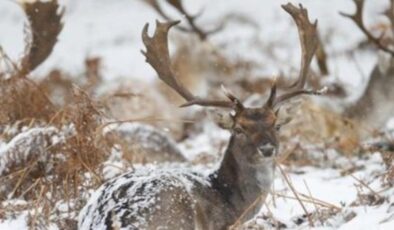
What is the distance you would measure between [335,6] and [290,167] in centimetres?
1626

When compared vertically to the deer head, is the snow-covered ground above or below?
below

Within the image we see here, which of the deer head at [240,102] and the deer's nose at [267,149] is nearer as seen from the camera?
the deer's nose at [267,149]

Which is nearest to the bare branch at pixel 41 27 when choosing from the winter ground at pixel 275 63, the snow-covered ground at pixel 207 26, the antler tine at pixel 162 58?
the winter ground at pixel 275 63

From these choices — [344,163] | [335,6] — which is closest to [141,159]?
[344,163]

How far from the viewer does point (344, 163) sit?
26.4 feet

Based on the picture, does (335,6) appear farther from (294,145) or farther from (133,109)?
(294,145)

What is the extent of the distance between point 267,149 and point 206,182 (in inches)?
18.7

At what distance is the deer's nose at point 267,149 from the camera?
545 centimetres

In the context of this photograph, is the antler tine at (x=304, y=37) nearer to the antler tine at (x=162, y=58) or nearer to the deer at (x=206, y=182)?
the deer at (x=206, y=182)

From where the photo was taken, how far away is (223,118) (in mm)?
5832

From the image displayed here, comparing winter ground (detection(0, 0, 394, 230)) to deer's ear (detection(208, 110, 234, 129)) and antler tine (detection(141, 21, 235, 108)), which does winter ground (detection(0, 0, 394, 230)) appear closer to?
deer's ear (detection(208, 110, 234, 129))

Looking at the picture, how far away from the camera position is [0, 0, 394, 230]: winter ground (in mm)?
5473

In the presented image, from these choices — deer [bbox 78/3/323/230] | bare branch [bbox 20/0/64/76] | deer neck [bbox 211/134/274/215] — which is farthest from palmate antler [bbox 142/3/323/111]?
bare branch [bbox 20/0/64/76]

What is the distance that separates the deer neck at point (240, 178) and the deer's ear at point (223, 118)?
0.09m
